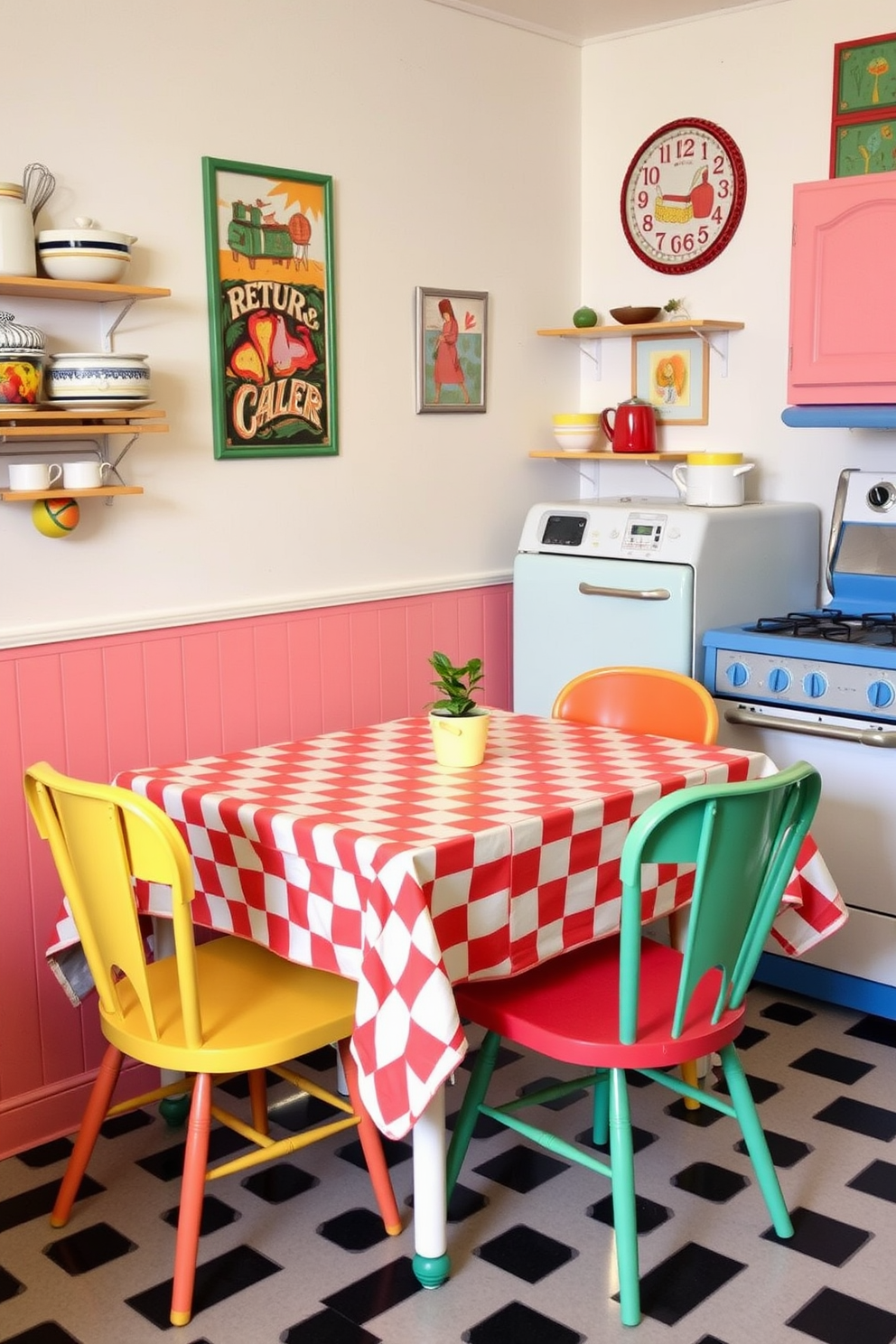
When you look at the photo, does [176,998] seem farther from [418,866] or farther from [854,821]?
[854,821]

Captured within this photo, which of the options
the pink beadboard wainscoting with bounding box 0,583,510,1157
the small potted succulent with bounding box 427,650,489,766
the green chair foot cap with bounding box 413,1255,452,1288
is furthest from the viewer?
the pink beadboard wainscoting with bounding box 0,583,510,1157

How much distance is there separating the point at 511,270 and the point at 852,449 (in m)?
1.03

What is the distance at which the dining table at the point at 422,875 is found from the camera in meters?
1.97

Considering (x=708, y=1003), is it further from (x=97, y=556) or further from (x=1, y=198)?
(x=1, y=198)

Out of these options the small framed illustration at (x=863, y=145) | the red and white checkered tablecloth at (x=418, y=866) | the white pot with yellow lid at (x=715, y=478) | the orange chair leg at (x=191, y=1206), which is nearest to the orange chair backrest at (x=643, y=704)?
the red and white checkered tablecloth at (x=418, y=866)

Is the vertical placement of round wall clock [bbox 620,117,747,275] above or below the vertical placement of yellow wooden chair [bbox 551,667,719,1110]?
above

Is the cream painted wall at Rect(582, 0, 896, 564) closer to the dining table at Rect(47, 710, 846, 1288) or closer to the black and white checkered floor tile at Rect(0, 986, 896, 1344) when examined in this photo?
the dining table at Rect(47, 710, 846, 1288)

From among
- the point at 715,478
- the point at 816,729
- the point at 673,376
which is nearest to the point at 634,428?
the point at 673,376

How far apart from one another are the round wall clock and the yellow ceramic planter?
183cm

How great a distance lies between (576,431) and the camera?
3773 millimetres

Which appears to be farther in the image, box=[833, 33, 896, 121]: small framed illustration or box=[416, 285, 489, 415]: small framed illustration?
box=[416, 285, 489, 415]: small framed illustration

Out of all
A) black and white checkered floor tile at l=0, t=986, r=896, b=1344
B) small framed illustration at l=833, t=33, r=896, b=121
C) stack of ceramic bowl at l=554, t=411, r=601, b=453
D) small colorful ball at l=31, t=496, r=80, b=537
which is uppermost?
small framed illustration at l=833, t=33, r=896, b=121

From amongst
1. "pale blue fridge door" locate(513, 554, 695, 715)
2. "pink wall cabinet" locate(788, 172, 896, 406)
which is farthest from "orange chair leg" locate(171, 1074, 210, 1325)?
"pink wall cabinet" locate(788, 172, 896, 406)

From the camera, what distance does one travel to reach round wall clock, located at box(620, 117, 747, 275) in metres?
3.60
